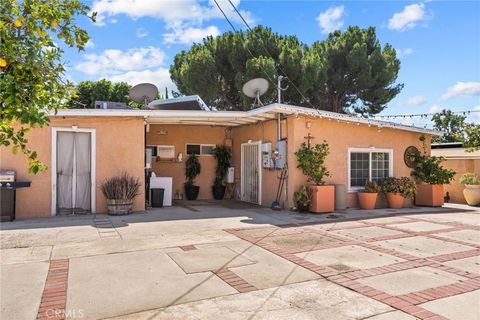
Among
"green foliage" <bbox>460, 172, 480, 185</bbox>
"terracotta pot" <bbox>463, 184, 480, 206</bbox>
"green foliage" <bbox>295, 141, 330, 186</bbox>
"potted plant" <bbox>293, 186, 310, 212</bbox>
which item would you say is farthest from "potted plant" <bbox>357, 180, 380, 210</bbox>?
"green foliage" <bbox>460, 172, 480, 185</bbox>

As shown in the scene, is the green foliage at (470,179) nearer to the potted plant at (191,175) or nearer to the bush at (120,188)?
the potted plant at (191,175)

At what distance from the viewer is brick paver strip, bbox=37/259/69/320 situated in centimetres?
360

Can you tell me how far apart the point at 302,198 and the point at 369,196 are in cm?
246

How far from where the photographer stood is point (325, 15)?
10117mm

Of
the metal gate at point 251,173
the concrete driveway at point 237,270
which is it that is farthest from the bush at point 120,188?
the metal gate at point 251,173

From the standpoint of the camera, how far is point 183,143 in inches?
552

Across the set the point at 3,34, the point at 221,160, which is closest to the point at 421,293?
the point at 3,34

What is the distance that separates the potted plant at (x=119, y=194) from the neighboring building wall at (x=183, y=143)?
3.98 metres

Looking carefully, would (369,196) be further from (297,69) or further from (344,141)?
(297,69)

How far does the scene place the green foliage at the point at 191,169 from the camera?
13.9 metres

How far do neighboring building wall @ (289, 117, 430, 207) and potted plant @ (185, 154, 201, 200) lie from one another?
4513mm

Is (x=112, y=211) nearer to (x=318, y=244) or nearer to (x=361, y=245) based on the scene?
(x=318, y=244)

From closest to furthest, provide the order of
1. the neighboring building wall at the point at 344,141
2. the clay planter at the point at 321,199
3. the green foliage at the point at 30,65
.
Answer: the green foliage at the point at 30,65 → the clay planter at the point at 321,199 → the neighboring building wall at the point at 344,141

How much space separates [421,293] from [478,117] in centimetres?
1481
